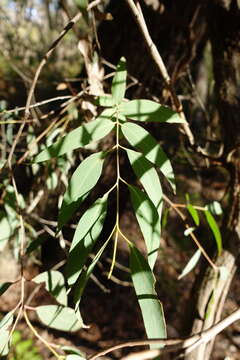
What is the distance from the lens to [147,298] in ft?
1.67

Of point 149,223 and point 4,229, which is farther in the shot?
point 4,229

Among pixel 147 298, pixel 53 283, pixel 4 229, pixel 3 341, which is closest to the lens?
pixel 147 298

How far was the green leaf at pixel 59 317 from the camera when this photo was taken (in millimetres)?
687

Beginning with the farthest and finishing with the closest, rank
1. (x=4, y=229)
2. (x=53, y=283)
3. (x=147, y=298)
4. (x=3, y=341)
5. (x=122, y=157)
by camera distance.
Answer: (x=122, y=157), (x=4, y=229), (x=53, y=283), (x=3, y=341), (x=147, y=298)

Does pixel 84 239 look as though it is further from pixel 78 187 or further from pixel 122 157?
pixel 122 157

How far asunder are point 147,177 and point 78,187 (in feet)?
0.36

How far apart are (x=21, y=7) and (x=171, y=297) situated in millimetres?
2861

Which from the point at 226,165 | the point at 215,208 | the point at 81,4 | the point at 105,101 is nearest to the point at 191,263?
the point at 215,208

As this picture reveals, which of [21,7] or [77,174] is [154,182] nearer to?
[77,174]

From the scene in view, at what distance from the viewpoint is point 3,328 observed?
0.62 m

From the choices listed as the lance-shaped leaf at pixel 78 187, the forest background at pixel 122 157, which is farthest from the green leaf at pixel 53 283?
the lance-shaped leaf at pixel 78 187

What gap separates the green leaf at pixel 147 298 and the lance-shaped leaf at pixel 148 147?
14 centimetres

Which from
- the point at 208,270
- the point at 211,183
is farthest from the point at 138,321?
the point at 211,183

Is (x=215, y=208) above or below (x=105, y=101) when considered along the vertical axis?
below
